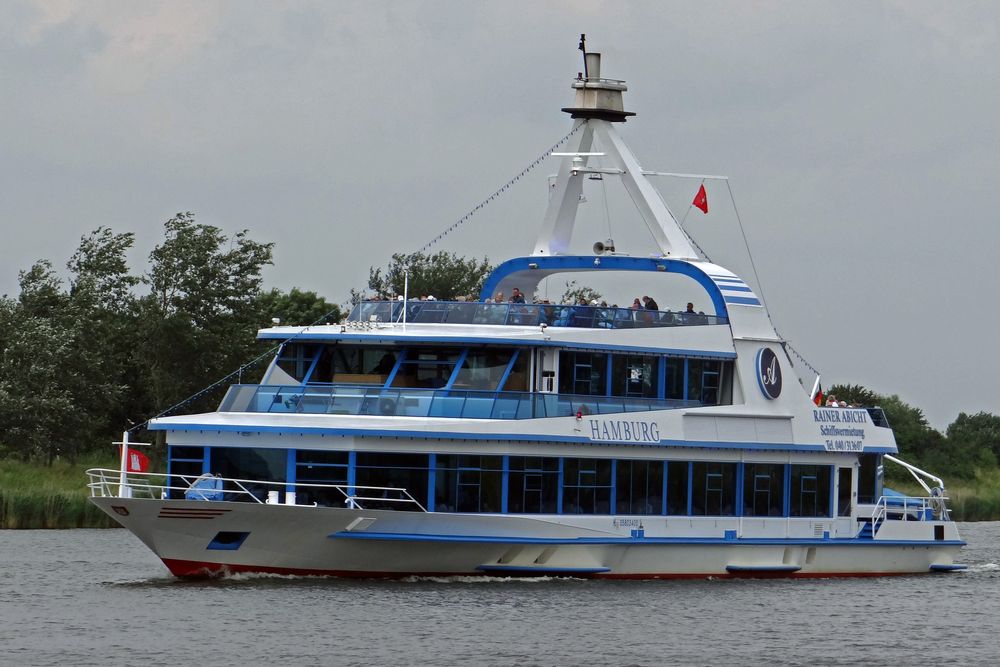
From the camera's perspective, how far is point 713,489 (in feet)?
129

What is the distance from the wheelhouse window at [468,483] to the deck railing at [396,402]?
75cm

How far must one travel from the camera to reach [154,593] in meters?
34.8

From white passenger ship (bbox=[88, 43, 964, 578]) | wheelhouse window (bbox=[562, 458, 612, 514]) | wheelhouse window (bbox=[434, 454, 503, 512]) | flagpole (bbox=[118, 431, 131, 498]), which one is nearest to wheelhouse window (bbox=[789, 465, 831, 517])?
white passenger ship (bbox=[88, 43, 964, 578])

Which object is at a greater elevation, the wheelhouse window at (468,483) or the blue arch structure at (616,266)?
the blue arch structure at (616,266)

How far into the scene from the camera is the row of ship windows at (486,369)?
122ft

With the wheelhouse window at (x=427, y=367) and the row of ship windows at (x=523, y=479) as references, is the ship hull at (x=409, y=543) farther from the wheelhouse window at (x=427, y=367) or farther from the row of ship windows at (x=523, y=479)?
the wheelhouse window at (x=427, y=367)

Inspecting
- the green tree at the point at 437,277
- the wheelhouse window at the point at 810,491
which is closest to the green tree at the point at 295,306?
the green tree at the point at 437,277

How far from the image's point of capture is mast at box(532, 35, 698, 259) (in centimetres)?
4097

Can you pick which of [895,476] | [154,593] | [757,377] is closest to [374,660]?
[154,593]

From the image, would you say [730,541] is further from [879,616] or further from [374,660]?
[374,660]

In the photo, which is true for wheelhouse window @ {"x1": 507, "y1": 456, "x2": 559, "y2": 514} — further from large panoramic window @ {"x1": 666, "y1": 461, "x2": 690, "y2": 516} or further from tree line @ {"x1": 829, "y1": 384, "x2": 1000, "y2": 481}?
tree line @ {"x1": 829, "y1": 384, "x2": 1000, "y2": 481}

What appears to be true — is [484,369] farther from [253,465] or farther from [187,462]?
[187,462]

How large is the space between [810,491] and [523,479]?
7.12 meters

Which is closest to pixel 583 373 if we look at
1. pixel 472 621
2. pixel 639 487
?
pixel 639 487
